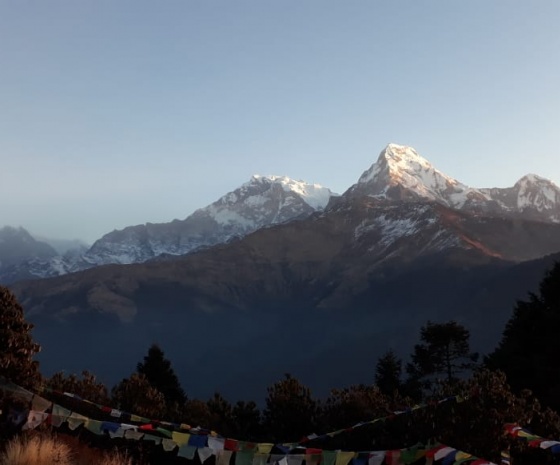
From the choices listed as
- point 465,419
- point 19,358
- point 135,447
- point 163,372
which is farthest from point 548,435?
point 163,372

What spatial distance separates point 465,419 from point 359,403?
7.74 metres

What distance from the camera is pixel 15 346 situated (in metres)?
16.8

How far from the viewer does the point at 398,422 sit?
50.3 feet

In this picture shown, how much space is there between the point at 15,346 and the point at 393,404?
1350cm

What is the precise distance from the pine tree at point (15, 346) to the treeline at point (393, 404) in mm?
28

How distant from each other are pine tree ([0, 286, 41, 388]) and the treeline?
3 cm

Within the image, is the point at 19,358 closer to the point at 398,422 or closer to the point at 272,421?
the point at 272,421

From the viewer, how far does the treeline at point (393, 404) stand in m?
12.5

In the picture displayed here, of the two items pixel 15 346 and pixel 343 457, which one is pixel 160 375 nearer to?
pixel 15 346

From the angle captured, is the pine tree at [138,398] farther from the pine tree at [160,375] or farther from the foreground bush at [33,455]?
the pine tree at [160,375]

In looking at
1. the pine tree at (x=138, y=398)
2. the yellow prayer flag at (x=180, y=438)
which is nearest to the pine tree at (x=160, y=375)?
the pine tree at (x=138, y=398)

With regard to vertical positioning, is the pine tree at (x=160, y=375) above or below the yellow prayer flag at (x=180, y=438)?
below

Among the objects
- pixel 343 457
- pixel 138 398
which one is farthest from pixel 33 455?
pixel 138 398

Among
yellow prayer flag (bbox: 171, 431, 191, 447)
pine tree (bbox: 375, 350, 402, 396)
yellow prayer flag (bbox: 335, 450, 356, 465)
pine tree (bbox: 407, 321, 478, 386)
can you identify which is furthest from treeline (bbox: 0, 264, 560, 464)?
pine tree (bbox: 375, 350, 402, 396)
